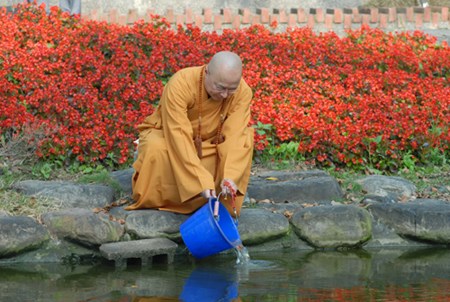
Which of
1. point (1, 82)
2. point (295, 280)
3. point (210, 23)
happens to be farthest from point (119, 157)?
point (210, 23)

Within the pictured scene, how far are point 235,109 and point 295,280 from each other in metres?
1.50

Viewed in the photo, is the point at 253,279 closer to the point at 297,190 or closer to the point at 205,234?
the point at 205,234

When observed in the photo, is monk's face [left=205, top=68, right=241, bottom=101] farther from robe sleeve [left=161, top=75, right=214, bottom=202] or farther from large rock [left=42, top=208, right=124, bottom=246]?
large rock [left=42, top=208, right=124, bottom=246]

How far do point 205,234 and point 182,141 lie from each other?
73cm

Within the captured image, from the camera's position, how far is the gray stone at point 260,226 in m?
7.16

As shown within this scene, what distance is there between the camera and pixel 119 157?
860cm

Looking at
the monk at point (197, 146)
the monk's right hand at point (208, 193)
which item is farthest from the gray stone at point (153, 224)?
the monk's right hand at point (208, 193)

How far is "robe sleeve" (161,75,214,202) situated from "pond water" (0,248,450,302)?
0.55 meters

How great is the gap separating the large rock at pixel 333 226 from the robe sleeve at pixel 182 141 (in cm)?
91

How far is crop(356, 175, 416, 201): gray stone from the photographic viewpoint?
8273 mm

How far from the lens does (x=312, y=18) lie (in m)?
12.5

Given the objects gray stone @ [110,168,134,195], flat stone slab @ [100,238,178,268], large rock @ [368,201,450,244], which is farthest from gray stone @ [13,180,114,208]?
large rock @ [368,201,450,244]

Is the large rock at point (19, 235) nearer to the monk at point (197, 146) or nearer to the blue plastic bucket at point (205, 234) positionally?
the monk at point (197, 146)

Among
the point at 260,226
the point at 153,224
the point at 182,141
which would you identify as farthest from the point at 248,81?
the point at 153,224
